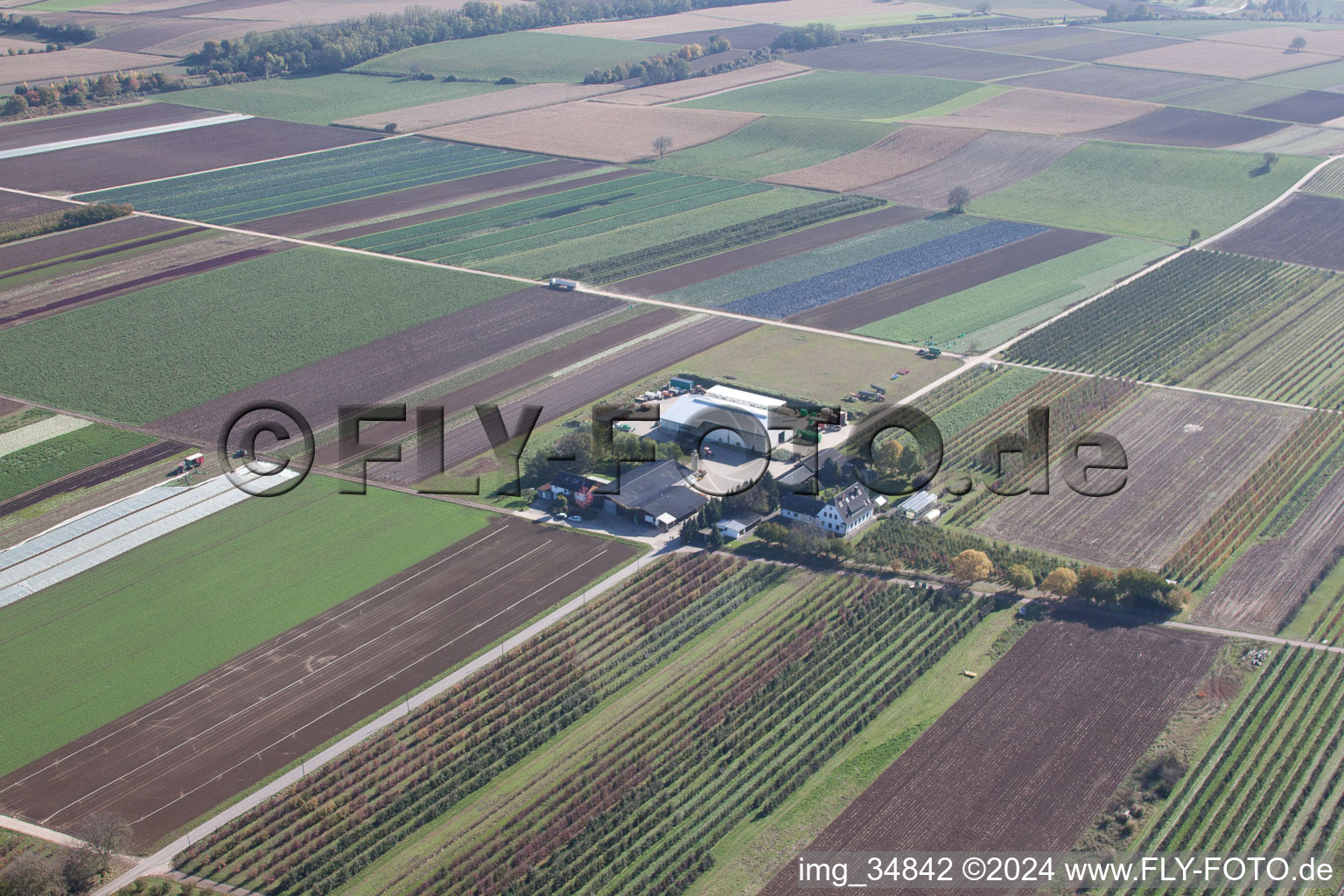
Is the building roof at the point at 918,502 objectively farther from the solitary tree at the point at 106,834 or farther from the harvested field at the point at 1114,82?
the harvested field at the point at 1114,82

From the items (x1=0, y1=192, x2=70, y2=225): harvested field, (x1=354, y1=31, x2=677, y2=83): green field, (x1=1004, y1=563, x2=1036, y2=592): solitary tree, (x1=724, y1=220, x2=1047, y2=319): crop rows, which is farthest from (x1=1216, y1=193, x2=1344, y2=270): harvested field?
(x1=0, y1=192, x2=70, y2=225): harvested field

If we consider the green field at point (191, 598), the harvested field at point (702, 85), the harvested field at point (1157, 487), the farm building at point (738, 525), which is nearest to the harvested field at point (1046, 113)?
the harvested field at point (702, 85)

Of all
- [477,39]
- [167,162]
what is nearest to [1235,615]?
[167,162]

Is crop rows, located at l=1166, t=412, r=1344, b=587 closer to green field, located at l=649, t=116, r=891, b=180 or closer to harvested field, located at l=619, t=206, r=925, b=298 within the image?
harvested field, located at l=619, t=206, r=925, b=298

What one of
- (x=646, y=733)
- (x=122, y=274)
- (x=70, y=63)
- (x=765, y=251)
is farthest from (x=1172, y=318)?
(x=70, y=63)

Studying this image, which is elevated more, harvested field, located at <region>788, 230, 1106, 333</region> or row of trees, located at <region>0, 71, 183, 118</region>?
row of trees, located at <region>0, 71, 183, 118</region>

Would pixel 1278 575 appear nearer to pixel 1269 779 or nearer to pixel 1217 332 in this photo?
pixel 1269 779
